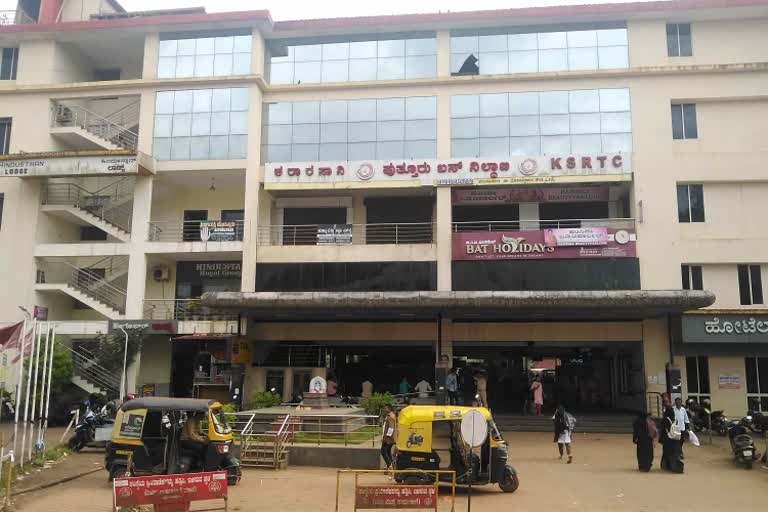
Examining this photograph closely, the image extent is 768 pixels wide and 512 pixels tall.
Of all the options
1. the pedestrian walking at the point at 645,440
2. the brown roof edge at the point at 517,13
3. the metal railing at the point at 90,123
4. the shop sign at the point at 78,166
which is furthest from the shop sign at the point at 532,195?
the metal railing at the point at 90,123

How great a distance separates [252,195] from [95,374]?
10062 millimetres

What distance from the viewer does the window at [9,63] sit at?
3284cm

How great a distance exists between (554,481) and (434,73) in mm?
19975

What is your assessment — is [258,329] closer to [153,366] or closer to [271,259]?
[271,259]

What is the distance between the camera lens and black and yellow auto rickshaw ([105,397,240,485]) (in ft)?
46.9

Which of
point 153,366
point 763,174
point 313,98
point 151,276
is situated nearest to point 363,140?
point 313,98

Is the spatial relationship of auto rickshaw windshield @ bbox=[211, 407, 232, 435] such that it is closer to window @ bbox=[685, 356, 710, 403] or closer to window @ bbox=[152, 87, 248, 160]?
window @ bbox=[152, 87, 248, 160]

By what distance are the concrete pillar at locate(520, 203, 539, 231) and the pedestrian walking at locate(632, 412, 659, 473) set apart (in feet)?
47.1

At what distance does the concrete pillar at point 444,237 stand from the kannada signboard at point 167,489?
17.9 metres

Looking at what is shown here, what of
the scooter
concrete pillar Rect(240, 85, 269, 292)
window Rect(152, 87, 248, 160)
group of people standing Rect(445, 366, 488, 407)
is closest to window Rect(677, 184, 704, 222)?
group of people standing Rect(445, 366, 488, 407)

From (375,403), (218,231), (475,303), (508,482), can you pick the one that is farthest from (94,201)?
(508,482)

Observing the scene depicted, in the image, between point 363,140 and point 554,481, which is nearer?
point 554,481

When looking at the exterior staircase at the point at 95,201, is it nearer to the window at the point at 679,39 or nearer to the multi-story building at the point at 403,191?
the multi-story building at the point at 403,191

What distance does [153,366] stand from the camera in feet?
104
